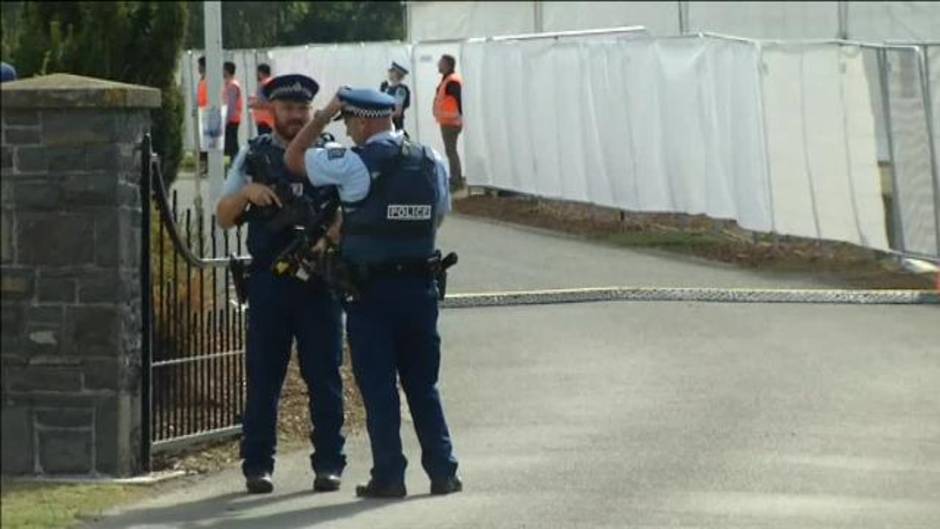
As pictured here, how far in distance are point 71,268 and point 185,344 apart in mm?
1459

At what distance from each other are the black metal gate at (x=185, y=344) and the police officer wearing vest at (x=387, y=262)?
1.17 m

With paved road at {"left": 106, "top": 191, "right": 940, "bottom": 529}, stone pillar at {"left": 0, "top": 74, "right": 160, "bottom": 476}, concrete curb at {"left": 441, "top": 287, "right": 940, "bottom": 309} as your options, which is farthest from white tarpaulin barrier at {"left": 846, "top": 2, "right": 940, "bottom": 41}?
stone pillar at {"left": 0, "top": 74, "right": 160, "bottom": 476}

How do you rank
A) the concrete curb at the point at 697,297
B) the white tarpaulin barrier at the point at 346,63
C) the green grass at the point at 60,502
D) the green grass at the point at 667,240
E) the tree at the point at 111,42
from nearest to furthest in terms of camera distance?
the green grass at the point at 60,502
the concrete curb at the point at 697,297
the tree at the point at 111,42
the green grass at the point at 667,240
the white tarpaulin barrier at the point at 346,63

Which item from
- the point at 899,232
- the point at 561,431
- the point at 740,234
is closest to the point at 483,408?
the point at 561,431

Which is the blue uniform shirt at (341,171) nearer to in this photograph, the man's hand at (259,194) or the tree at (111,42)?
the man's hand at (259,194)

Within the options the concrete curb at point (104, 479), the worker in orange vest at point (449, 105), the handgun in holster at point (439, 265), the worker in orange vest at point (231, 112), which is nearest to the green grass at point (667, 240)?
the worker in orange vest at point (449, 105)

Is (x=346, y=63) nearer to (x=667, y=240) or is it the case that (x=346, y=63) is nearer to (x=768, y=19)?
(x=768, y=19)

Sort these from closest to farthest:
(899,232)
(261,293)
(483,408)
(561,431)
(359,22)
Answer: (261,293), (561,431), (483,408), (899,232), (359,22)

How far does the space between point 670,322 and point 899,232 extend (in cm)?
327

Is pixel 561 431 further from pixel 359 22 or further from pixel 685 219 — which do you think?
pixel 359 22

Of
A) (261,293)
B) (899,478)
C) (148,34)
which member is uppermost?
(148,34)

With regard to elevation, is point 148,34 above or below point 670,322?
above

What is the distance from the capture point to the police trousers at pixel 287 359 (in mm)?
10383

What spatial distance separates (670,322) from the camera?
50.8ft
